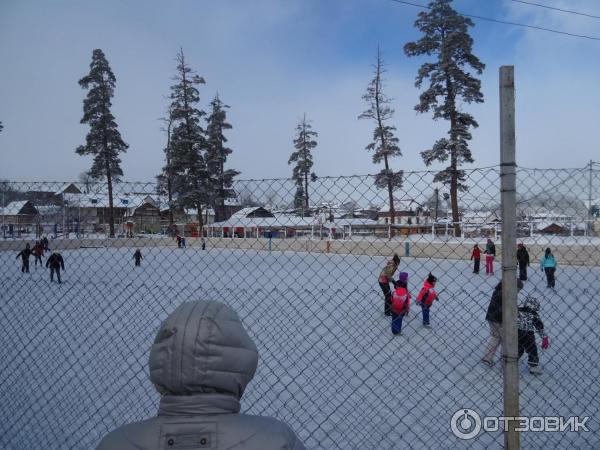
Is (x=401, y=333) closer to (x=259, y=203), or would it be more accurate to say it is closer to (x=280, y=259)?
(x=259, y=203)

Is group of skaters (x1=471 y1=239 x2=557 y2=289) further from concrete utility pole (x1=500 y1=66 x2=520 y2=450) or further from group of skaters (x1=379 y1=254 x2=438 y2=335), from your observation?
concrete utility pole (x1=500 y1=66 x2=520 y2=450)

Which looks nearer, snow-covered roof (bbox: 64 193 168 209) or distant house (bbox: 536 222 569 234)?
snow-covered roof (bbox: 64 193 168 209)

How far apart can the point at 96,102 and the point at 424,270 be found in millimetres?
31829

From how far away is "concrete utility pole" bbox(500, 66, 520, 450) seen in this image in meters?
1.81

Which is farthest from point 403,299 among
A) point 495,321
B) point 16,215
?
point 16,215

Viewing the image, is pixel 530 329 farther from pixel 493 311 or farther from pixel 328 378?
pixel 328 378

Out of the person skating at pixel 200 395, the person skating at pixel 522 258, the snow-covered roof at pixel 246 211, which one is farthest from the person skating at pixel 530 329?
the person skating at pixel 522 258

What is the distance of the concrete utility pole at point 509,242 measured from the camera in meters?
1.81

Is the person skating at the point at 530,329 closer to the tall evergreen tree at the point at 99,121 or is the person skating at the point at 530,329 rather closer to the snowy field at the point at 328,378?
the snowy field at the point at 328,378

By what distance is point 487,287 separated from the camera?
12.7 meters

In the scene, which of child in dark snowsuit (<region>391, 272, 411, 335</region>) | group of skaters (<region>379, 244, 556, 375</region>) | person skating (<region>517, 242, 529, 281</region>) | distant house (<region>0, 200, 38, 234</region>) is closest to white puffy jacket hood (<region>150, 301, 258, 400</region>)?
group of skaters (<region>379, 244, 556, 375</region>)

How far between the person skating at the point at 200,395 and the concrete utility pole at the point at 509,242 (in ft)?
3.76

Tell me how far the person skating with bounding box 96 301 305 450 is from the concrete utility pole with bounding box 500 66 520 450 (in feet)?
3.76

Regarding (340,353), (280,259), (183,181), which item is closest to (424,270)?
(280,259)
